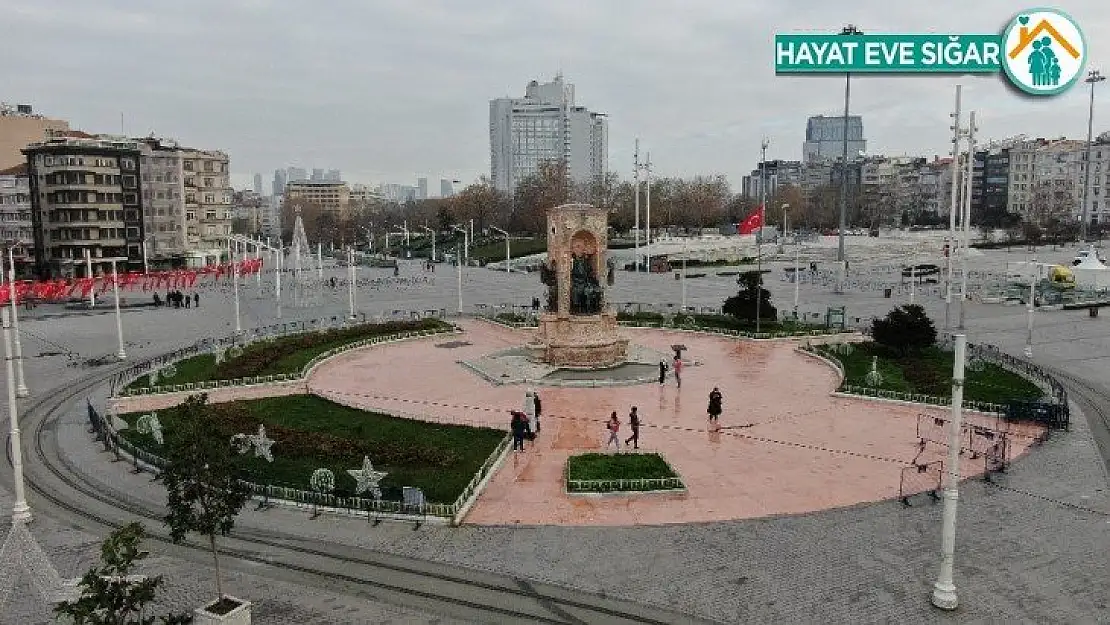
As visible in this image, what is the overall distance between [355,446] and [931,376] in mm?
18341

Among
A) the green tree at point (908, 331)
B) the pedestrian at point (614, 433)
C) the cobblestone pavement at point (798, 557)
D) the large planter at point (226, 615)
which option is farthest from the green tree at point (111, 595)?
the green tree at point (908, 331)

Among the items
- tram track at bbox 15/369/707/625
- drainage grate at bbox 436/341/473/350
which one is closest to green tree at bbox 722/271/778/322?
drainage grate at bbox 436/341/473/350

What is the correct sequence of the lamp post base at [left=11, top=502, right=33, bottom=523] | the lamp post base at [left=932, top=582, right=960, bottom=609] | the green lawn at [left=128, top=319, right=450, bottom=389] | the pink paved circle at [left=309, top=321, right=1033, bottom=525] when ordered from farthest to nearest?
the green lawn at [left=128, top=319, right=450, bottom=389], the pink paved circle at [left=309, top=321, right=1033, bottom=525], the lamp post base at [left=11, top=502, right=33, bottom=523], the lamp post base at [left=932, top=582, right=960, bottom=609]

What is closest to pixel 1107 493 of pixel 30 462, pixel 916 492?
pixel 916 492

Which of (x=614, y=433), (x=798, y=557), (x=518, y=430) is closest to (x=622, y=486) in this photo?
(x=614, y=433)

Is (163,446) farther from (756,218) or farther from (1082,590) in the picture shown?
(756,218)

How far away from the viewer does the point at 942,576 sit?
11922 millimetres

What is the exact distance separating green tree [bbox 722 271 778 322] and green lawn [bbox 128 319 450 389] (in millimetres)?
13592

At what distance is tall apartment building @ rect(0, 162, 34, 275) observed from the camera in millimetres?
73250

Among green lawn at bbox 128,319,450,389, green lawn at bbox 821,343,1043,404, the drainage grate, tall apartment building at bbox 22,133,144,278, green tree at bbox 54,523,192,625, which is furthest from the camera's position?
tall apartment building at bbox 22,133,144,278

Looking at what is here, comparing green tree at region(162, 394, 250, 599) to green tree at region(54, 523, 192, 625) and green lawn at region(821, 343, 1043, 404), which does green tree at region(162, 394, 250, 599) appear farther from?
green lawn at region(821, 343, 1043, 404)

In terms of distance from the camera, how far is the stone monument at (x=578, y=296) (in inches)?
1168

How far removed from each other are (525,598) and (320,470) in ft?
20.2

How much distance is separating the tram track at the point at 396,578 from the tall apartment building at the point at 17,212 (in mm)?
69006
